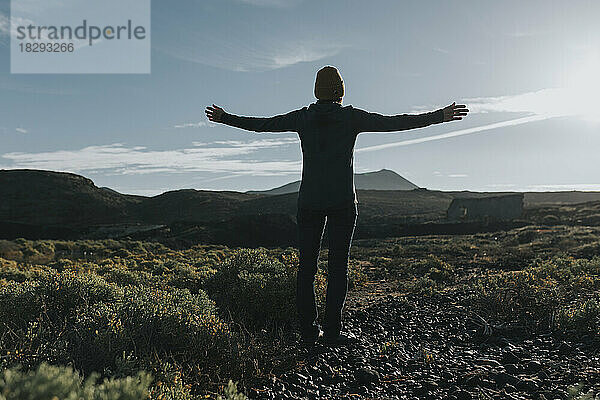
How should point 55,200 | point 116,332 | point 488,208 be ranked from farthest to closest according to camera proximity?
point 55,200 < point 488,208 < point 116,332

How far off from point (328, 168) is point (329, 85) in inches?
32.5

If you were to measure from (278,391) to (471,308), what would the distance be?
3.68 metres

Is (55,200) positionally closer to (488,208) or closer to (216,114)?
(488,208)

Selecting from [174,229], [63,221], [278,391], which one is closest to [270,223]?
[174,229]

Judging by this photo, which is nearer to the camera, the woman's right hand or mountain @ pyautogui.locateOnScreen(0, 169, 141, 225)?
the woman's right hand

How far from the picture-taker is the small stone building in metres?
52.4

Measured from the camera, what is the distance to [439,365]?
3.89m

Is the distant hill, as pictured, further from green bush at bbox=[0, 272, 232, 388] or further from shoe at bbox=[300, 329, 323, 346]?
shoe at bbox=[300, 329, 323, 346]

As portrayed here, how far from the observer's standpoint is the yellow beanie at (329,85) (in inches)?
164

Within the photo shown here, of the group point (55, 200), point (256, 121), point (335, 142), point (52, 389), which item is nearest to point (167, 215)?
point (55, 200)

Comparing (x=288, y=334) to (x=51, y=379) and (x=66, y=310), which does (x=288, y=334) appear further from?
(x=51, y=379)

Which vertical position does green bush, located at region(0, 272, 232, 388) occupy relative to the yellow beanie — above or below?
below

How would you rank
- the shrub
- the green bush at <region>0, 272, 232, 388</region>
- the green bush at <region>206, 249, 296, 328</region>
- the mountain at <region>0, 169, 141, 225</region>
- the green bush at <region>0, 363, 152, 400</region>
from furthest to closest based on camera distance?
the mountain at <region>0, 169, 141, 225</region>
the green bush at <region>206, 249, 296, 328</region>
the shrub
the green bush at <region>0, 272, 232, 388</region>
the green bush at <region>0, 363, 152, 400</region>

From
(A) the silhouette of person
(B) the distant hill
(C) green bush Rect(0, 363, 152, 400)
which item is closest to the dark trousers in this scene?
(A) the silhouette of person
